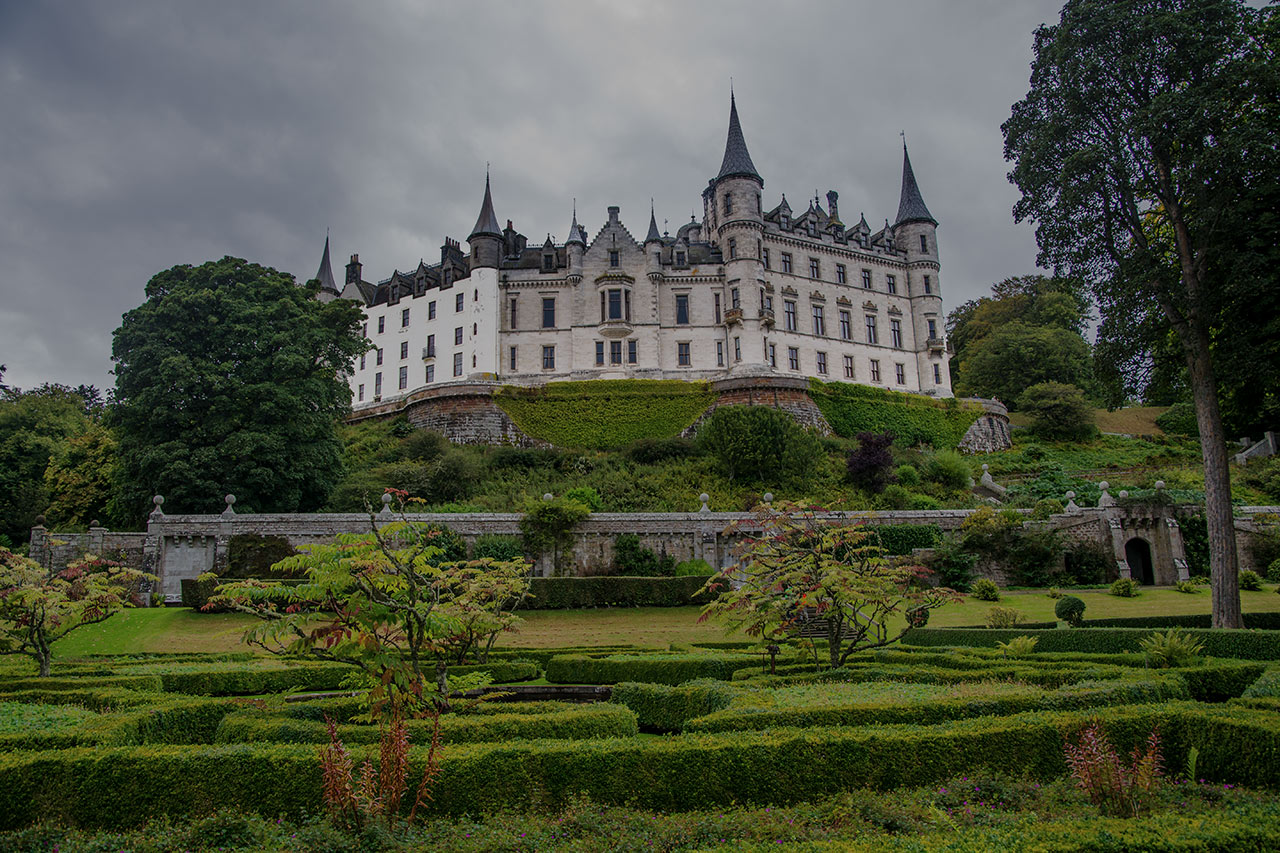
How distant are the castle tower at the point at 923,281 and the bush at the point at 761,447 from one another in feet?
76.1

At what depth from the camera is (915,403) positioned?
181 ft

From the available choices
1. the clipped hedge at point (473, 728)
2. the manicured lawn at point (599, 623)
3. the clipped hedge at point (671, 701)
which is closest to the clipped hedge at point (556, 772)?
the clipped hedge at point (473, 728)

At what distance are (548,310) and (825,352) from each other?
67.4ft

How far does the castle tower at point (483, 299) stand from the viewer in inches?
2169

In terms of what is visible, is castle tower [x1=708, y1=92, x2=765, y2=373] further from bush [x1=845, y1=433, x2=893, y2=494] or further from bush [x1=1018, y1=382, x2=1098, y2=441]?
bush [x1=1018, y1=382, x2=1098, y2=441]

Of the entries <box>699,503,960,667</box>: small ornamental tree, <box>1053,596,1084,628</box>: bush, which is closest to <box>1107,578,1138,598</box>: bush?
<box>1053,596,1084,628</box>: bush

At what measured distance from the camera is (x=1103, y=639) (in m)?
16.6

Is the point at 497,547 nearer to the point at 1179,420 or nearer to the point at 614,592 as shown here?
the point at 614,592

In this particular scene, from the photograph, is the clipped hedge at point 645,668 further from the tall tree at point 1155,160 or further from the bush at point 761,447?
the bush at point 761,447

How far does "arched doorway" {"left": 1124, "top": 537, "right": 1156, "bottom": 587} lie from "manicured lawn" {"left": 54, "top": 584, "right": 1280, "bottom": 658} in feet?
12.3

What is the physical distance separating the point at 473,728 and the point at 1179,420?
64.5 metres

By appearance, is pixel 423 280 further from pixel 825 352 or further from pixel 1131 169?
pixel 1131 169

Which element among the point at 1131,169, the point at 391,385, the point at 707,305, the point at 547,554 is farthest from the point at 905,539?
the point at 391,385

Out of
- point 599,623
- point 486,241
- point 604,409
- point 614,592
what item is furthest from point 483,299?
point 599,623
